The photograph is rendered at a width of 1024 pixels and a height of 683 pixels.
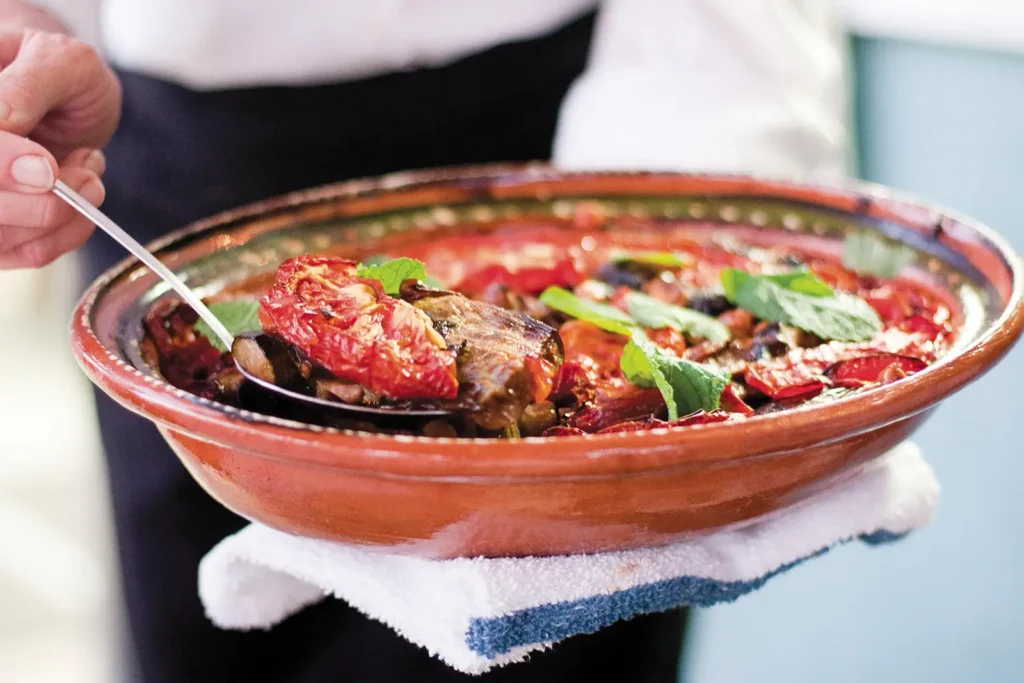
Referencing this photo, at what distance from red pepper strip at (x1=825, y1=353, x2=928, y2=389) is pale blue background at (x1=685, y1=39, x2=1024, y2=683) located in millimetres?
1356

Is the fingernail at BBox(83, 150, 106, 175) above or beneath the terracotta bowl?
above

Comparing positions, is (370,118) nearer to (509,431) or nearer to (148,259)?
(148,259)

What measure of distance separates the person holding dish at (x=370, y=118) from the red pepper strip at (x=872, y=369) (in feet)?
1.67

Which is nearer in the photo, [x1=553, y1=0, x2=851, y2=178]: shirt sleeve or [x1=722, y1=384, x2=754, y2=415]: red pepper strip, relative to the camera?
[x1=722, y1=384, x2=754, y2=415]: red pepper strip

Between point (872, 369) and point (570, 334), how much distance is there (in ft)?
0.88

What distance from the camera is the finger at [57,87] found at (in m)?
0.89

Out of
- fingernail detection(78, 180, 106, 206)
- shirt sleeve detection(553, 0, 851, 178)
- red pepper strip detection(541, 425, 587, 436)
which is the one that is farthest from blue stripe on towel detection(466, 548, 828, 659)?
shirt sleeve detection(553, 0, 851, 178)

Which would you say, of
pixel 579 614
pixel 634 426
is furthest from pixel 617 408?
pixel 579 614

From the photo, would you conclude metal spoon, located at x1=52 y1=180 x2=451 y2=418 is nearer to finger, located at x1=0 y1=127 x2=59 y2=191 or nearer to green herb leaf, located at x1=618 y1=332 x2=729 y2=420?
finger, located at x1=0 y1=127 x2=59 y2=191

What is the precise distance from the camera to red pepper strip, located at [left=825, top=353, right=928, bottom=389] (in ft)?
2.70

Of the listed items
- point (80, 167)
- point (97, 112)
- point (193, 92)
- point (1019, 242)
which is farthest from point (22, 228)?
point (1019, 242)

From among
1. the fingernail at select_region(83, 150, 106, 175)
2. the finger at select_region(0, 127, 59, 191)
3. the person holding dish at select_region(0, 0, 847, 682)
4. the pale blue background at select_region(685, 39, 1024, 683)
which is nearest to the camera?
the finger at select_region(0, 127, 59, 191)

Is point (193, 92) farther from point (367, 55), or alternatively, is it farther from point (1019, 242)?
point (1019, 242)

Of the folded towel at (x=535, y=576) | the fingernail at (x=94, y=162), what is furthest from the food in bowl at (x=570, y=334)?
the fingernail at (x=94, y=162)
